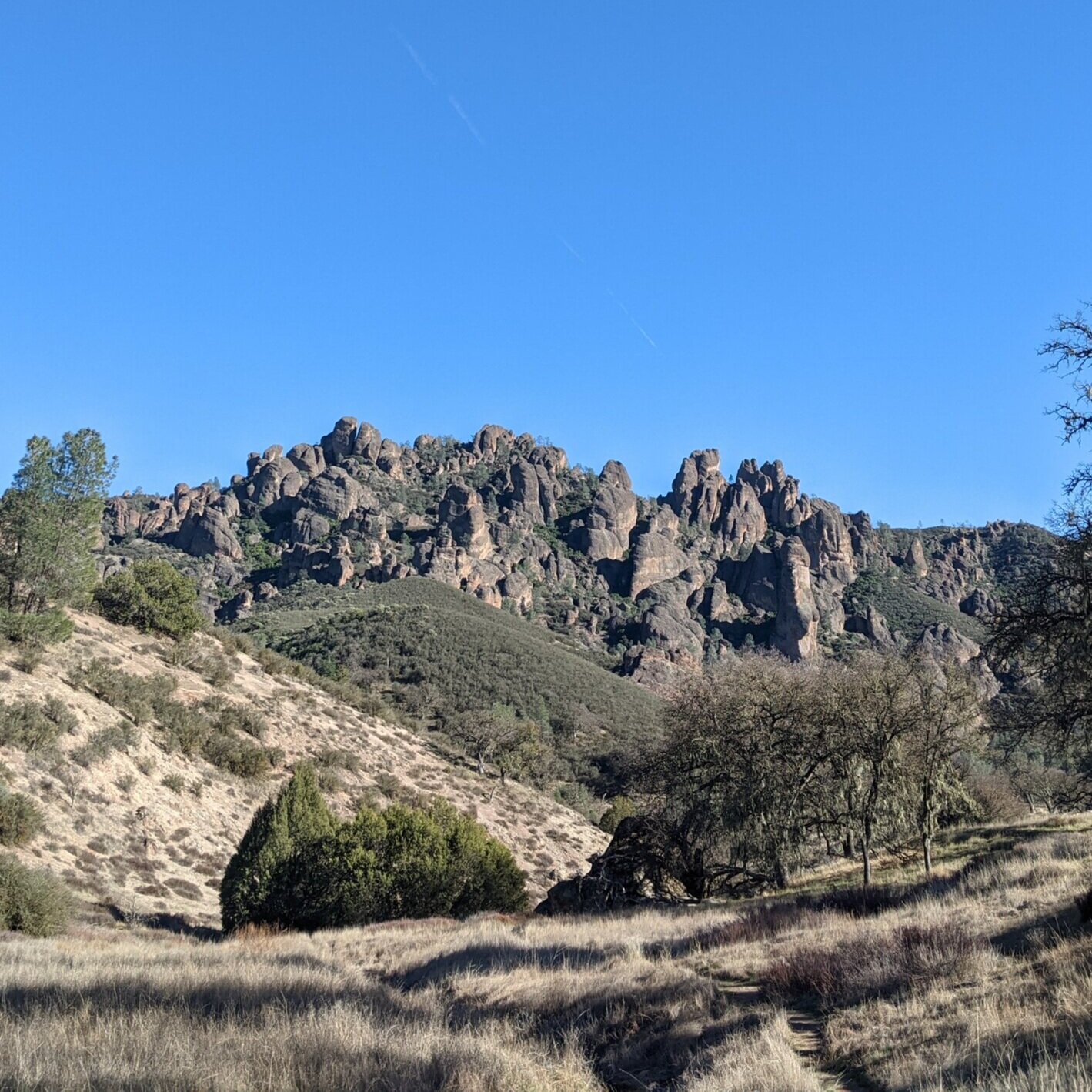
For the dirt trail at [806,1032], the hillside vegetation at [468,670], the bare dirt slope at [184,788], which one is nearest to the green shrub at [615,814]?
the bare dirt slope at [184,788]

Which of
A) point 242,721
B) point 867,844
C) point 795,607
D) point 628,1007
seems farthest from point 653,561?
point 628,1007

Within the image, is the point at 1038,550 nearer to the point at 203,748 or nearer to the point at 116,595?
the point at 203,748

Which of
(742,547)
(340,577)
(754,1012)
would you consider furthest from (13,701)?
(742,547)

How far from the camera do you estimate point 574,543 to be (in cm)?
17438

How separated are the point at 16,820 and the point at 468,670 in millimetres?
59737

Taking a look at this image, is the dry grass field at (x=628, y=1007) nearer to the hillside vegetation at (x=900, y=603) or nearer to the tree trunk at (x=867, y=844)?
the tree trunk at (x=867, y=844)

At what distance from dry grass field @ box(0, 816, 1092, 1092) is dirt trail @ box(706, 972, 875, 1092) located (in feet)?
0.14

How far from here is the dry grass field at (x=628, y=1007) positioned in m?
5.45

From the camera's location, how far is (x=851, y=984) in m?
8.52

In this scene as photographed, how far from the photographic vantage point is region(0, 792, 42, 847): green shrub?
21.8 m

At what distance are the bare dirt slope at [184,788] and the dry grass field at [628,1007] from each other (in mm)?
10873

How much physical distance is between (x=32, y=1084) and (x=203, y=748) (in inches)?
1270

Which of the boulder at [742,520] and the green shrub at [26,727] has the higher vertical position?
the boulder at [742,520]

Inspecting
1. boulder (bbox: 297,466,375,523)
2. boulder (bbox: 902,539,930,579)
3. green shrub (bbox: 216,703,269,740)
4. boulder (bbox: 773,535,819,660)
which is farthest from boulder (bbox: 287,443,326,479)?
green shrub (bbox: 216,703,269,740)
